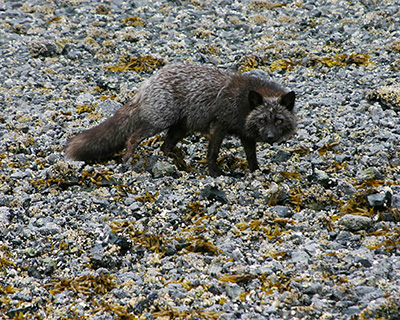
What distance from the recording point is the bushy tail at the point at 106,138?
8727 mm

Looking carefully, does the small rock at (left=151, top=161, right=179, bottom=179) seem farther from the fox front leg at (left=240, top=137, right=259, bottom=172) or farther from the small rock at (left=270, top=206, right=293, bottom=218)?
the small rock at (left=270, top=206, right=293, bottom=218)

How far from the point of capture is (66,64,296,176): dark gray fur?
8492 mm

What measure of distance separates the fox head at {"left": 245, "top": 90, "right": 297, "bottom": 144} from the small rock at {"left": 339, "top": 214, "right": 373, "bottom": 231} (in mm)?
2242

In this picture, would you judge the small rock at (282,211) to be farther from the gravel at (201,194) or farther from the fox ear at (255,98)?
the fox ear at (255,98)

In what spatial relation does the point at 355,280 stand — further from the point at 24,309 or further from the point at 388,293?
the point at 24,309

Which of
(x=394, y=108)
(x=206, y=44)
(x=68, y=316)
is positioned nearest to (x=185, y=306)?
(x=68, y=316)

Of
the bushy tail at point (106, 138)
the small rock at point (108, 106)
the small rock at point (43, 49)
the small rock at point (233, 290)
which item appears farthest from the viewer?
the small rock at point (43, 49)

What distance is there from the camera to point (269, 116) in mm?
8383

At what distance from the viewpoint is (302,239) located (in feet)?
21.1

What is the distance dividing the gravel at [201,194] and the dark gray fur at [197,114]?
41 centimetres

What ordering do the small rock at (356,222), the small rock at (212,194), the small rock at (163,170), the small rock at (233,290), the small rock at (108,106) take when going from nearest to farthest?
the small rock at (233,290) < the small rock at (356,222) < the small rock at (212,194) < the small rock at (163,170) < the small rock at (108,106)

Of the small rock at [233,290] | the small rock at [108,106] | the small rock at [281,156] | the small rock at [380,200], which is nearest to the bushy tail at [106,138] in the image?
the small rock at [108,106]

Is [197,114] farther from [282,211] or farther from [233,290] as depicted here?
[233,290]

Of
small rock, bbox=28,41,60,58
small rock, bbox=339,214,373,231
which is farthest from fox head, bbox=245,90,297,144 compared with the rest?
small rock, bbox=28,41,60,58
